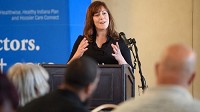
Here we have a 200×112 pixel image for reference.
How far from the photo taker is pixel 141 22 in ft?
21.7

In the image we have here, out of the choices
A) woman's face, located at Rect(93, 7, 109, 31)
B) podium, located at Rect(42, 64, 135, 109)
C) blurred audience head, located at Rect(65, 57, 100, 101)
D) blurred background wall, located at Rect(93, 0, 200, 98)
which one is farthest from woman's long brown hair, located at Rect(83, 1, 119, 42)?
blurred background wall, located at Rect(93, 0, 200, 98)

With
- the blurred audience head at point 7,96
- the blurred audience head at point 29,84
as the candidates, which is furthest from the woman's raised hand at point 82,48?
the blurred audience head at point 7,96

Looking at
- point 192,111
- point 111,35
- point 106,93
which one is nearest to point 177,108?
point 192,111

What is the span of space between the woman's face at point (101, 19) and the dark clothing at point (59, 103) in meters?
2.08

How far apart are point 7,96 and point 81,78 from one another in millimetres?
440

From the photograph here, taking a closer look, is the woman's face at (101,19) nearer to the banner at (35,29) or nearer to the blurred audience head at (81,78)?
the banner at (35,29)

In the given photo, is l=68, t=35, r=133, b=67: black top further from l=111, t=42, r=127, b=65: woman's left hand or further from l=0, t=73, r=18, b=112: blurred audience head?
l=0, t=73, r=18, b=112: blurred audience head

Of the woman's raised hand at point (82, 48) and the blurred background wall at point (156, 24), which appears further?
the blurred background wall at point (156, 24)

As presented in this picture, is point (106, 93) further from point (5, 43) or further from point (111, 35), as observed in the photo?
point (5, 43)

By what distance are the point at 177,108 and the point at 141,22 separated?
189 inches

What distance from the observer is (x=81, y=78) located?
6.97 ft

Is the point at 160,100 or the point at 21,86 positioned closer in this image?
the point at 160,100

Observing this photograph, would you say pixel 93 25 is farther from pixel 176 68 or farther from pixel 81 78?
pixel 176 68

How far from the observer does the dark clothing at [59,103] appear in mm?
2037
